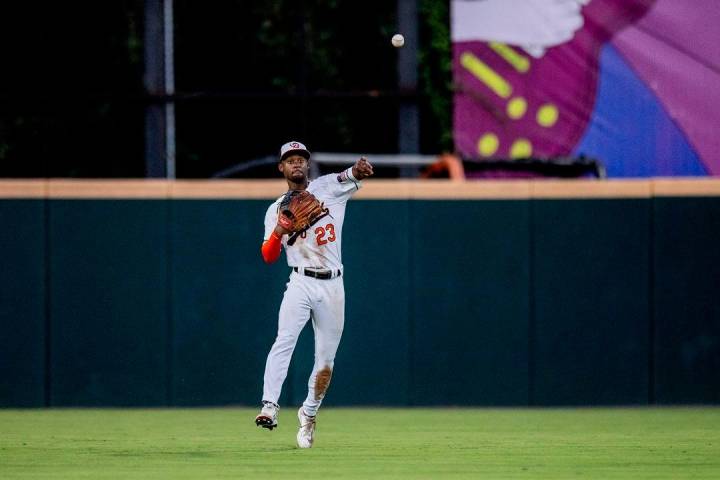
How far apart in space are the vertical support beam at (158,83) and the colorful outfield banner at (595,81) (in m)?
2.85

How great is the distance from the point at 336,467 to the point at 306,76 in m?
6.88

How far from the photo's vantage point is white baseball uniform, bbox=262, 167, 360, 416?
8477 millimetres

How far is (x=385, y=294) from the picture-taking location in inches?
469

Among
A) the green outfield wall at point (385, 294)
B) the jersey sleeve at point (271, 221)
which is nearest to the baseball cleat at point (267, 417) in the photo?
the jersey sleeve at point (271, 221)

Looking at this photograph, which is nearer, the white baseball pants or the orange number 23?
the white baseball pants

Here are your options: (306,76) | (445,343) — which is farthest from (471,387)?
(306,76)

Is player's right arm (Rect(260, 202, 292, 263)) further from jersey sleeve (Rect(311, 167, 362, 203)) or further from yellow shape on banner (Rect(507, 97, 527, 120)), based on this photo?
yellow shape on banner (Rect(507, 97, 527, 120))

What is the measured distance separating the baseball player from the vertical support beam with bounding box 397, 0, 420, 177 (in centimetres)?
466

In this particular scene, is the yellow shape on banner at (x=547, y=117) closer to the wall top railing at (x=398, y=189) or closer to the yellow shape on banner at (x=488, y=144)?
the yellow shape on banner at (x=488, y=144)

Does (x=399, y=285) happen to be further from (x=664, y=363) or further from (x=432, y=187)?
(x=664, y=363)

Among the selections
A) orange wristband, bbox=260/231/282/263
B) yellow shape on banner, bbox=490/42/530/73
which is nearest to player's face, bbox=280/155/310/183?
orange wristband, bbox=260/231/282/263

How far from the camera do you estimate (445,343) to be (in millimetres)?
11922

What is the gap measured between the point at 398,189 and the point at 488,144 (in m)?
1.57

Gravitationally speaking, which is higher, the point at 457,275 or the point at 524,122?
the point at 524,122
